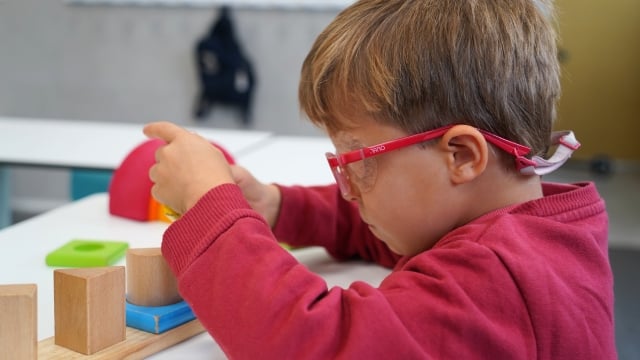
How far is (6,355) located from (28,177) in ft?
9.56

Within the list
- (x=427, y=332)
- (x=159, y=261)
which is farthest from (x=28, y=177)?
(x=427, y=332)

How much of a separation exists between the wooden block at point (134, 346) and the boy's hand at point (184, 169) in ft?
0.37

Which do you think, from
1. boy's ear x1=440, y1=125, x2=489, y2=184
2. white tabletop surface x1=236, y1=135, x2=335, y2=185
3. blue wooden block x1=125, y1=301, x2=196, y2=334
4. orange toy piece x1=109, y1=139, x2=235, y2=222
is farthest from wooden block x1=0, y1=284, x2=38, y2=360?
white tabletop surface x1=236, y1=135, x2=335, y2=185

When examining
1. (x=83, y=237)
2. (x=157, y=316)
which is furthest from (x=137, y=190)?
(x=157, y=316)

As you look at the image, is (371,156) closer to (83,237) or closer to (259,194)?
(259,194)

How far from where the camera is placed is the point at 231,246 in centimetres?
56

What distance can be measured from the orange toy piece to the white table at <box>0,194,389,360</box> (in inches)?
0.6

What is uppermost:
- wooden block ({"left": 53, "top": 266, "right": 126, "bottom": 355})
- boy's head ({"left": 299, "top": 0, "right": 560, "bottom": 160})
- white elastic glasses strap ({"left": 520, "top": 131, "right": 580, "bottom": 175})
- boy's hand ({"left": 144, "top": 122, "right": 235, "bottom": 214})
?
boy's head ({"left": 299, "top": 0, "right": 560, "bottom": 160})

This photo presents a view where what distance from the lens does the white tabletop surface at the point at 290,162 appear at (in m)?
1.31

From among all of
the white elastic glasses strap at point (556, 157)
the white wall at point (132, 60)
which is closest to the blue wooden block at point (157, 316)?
the white elastic glasses strap at point (556, 157)

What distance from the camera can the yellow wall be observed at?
3.59 meters

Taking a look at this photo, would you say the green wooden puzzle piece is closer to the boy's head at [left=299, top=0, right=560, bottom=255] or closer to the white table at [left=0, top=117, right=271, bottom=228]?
the boy's head at [left=299, top=0, right=560, bottom=255]

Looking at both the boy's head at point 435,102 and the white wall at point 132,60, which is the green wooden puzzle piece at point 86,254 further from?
the white wall at point 132,60

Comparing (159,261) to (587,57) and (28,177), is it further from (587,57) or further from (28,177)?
(587,57)
